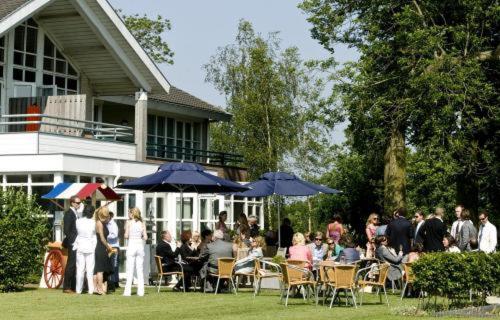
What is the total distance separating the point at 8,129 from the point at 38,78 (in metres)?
1.93

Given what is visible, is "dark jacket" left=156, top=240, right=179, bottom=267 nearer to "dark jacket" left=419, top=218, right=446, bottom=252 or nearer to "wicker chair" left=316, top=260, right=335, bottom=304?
"wicker chair" left=316, top=260, right=335, bottom=304

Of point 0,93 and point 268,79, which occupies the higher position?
point 268,79

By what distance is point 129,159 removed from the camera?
3131 cm

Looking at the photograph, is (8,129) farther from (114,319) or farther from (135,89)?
(114,319)

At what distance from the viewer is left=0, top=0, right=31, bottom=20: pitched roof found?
29.4m

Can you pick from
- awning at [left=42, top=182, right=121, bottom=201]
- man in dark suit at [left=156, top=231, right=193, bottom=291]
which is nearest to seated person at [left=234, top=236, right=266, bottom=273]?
man in dark suit at [left=156, top=231, right=193, bottom=291]

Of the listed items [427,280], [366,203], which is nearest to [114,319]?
[427,280]

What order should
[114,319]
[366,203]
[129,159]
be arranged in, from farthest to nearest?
[366,203], [129,159], [114,319]

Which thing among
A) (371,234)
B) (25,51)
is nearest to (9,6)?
(25,51)

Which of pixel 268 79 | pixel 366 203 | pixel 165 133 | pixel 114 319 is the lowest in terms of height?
pixel 114 319

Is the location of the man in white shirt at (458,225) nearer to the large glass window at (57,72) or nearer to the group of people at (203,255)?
the group of people at (203,255)

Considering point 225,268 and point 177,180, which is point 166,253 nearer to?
point 225,268

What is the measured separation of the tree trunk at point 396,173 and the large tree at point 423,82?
0.10ft

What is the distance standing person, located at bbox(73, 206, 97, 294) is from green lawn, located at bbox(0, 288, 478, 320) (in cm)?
48
